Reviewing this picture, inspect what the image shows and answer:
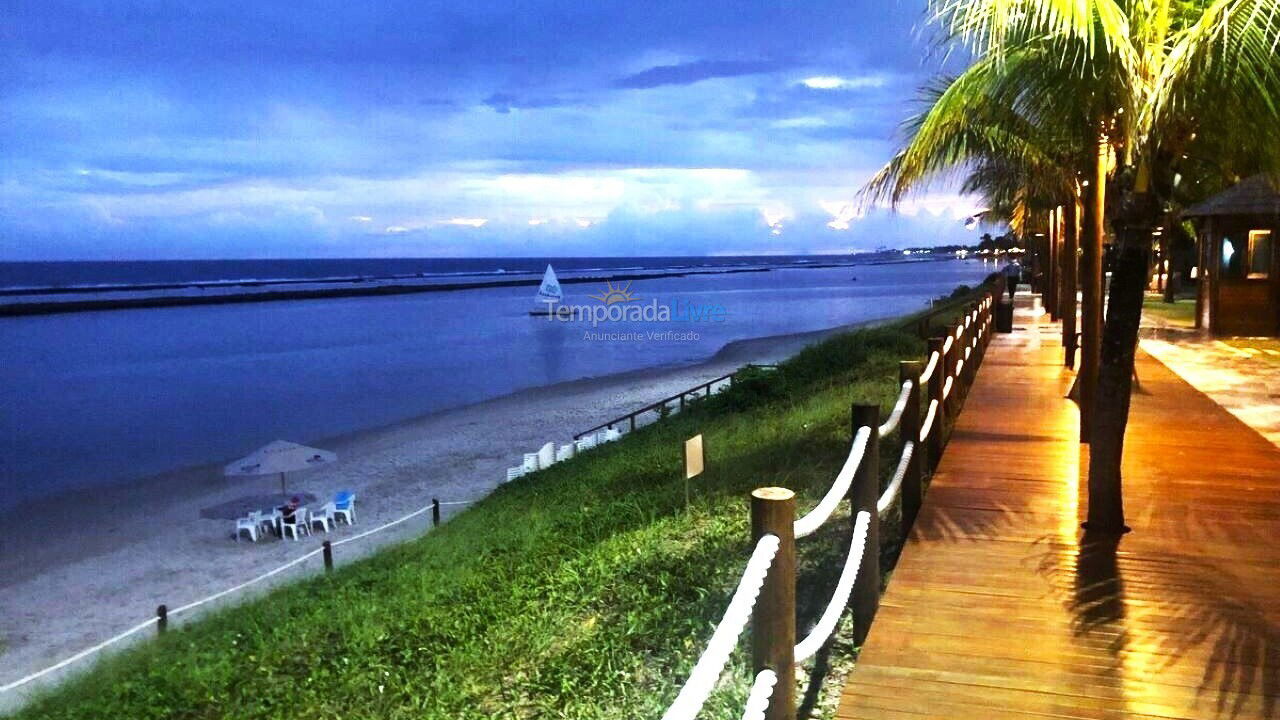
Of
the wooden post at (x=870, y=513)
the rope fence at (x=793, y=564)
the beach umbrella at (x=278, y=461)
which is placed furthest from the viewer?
the beach umbrella at (x=278, y=461)

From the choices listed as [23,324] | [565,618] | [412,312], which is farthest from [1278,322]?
[23,324]

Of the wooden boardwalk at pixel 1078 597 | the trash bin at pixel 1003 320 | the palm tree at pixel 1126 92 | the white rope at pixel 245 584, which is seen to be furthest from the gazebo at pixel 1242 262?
the white rope at pixel 245 584

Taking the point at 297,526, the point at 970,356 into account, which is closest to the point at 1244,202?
the point at 970,356

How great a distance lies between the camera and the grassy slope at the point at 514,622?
4367 millimetres

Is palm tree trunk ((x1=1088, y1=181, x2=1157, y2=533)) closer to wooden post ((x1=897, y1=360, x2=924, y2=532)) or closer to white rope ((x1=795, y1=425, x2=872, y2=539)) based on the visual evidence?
wooden post ((x1=897, y1=360, x2=924, y2=532))

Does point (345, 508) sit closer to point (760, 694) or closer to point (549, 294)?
point (760, 694)

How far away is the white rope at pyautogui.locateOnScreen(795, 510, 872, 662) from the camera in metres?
3.31

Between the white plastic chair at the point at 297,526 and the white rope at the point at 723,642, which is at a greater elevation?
the white rope at the point at 723,642

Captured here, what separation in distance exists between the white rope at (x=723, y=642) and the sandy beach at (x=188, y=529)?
892 cm

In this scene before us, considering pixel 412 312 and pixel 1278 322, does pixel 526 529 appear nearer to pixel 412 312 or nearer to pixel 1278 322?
pixel 1278 322

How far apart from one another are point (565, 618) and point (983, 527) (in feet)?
8.28

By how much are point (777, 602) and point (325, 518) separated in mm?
13136

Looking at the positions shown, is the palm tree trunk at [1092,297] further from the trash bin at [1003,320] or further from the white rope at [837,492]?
the trash bin at [1003,320]

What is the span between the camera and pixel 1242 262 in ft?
57.3
